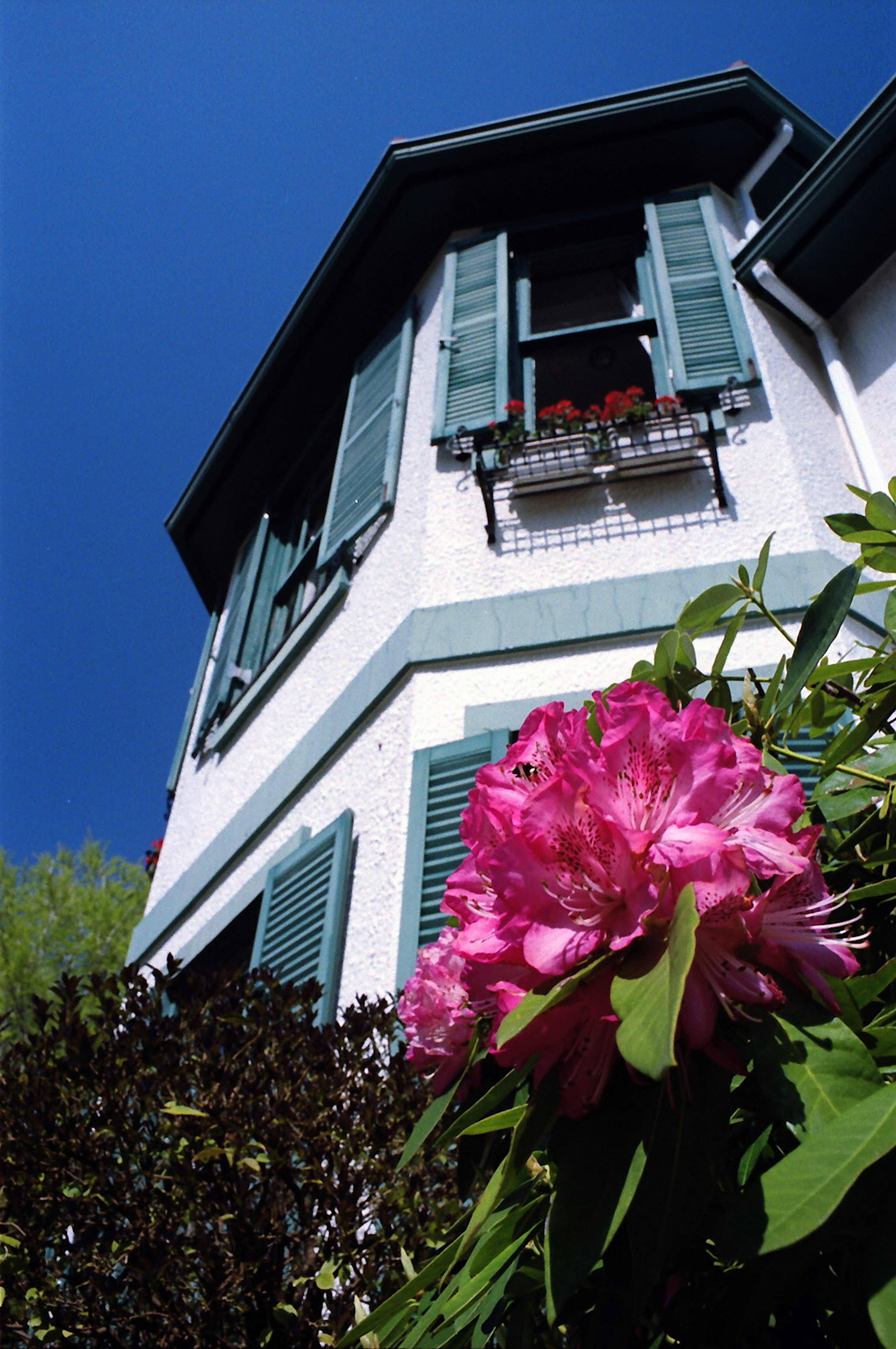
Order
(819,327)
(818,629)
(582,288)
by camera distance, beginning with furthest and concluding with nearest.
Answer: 1. (582,288)
2. (819,327)
3. (818,629)

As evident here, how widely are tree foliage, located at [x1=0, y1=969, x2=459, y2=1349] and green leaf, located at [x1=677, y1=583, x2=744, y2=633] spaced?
4.76 ft

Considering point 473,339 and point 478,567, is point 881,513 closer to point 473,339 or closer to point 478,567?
point 478,567

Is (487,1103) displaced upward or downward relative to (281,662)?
downward

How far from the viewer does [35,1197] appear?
2.23 m

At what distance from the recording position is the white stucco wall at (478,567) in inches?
171

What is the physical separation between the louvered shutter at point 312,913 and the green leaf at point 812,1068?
3302 mm

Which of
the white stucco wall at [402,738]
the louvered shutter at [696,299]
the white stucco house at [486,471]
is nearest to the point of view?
the white stucco wall at [402,738]

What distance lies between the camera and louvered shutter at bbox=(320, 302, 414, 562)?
591cm

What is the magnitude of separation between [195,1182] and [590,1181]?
6.04ft

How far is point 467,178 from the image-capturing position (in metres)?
6.73

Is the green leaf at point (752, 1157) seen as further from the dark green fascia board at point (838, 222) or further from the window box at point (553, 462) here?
the dark green fascia board at point (838, 222)

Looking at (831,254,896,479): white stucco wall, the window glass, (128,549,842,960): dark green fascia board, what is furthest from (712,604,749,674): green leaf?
the window glass

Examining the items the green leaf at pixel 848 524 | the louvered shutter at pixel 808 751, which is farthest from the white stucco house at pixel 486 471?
the green leaf at pixel 848 524

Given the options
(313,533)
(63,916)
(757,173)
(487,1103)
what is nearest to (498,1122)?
(487,1103)
